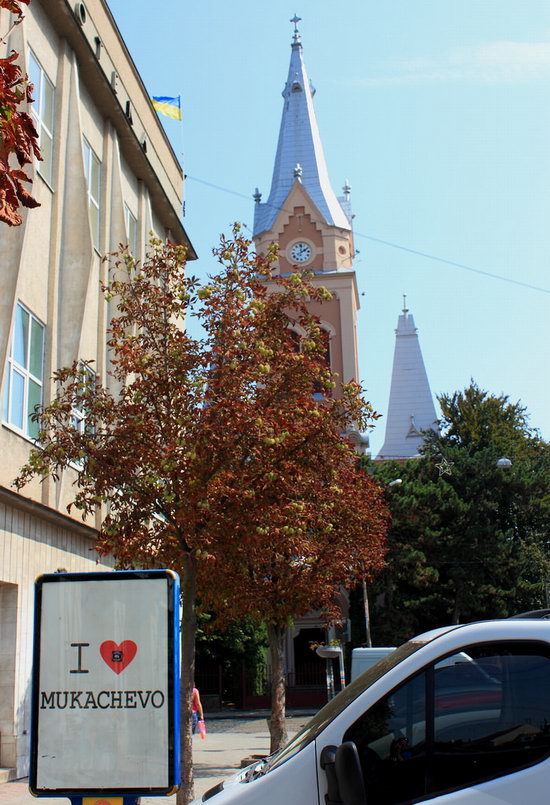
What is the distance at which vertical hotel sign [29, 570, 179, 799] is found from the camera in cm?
585

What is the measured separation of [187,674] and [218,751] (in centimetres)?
1446

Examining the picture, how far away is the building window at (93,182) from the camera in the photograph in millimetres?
22138

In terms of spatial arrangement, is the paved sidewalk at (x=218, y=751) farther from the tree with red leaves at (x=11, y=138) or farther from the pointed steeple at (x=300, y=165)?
the pointed steeple at (x=300, y=165)

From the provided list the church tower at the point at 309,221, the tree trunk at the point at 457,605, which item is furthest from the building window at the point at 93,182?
the church tower at the point at 309,221

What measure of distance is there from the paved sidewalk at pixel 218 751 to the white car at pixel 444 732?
6.64 meters

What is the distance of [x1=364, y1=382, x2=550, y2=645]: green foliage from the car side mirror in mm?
41943

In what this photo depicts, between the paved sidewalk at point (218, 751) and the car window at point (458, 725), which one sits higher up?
the car window at point (458, 725)

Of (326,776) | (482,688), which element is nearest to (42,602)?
(326,776)

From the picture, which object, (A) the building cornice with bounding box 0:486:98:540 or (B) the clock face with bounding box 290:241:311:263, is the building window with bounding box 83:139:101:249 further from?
(B) the clock face with bounding box 290:241:311:263

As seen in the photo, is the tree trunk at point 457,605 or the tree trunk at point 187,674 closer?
the tree trunk at point 187,674

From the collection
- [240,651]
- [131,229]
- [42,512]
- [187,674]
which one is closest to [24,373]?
[42,512]

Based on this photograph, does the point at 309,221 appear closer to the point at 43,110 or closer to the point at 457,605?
the point at 457,605

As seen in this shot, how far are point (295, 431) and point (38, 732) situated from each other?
7204 mm

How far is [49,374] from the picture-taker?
738 inches
